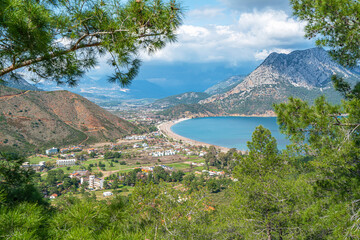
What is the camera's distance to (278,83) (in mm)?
110438

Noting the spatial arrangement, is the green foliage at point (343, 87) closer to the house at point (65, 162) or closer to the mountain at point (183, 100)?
the house at point (65, 162)

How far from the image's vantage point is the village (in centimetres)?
2130


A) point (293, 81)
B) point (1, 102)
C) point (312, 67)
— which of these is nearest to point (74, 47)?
point (1, 102)

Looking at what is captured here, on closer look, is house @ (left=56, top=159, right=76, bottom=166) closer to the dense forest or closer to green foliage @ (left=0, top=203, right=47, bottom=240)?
the dense forest

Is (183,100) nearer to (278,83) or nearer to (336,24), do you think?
(278,83)

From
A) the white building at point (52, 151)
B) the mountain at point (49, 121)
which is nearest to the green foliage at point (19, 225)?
the mountain at point (49, 121)

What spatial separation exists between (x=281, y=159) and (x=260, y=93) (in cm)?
10724

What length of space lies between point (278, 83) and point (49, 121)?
10502 centimetres

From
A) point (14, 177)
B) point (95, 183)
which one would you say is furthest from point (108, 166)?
point (14, 177)

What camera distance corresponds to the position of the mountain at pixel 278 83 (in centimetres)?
9925

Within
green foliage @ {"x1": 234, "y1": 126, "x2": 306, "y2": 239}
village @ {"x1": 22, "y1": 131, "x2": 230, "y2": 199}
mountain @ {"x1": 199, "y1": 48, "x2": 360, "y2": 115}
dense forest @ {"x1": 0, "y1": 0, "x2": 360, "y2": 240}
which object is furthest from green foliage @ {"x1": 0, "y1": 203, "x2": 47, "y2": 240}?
mountain @ {"x1": 199, "y1": 48, "x2": 360, "y2": 115}

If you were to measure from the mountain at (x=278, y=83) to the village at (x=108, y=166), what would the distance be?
6465 cm

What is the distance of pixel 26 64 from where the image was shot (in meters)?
2.06

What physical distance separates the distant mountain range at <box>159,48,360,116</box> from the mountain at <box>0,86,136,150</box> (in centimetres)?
5272
